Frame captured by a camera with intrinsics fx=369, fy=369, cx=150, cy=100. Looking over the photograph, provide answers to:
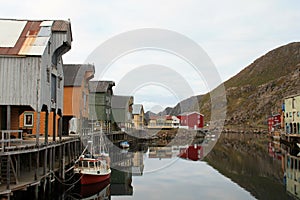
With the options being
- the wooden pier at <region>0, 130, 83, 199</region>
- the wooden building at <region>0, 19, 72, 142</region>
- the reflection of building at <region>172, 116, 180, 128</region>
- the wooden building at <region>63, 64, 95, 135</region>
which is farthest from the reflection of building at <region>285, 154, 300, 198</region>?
the reflection of building at <region>172, 116, 180, 128</region>

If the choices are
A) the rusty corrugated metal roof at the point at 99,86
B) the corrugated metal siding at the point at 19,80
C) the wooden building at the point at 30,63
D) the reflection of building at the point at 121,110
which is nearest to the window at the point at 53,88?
the wooden building at the point at 30,63

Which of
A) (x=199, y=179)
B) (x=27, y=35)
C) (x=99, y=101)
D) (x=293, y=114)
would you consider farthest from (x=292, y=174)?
(x=99, y=101)

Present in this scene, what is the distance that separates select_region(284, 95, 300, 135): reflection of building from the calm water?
11.0 m

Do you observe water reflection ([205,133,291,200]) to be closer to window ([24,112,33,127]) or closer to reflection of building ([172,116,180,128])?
window ([24,112,33,127])

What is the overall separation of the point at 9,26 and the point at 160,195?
57.4 feet

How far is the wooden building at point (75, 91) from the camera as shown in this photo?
43.9 m

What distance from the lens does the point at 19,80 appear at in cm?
2377

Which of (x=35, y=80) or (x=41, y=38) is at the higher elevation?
(x=41, y=38)

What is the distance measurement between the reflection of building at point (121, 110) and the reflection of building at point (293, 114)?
33.4m

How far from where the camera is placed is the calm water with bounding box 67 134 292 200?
3069 cm

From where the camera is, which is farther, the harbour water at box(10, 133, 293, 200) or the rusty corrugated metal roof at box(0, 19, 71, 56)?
the harbour water at box(10, 133, 293, 200)

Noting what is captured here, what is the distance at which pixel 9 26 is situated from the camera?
2672cm

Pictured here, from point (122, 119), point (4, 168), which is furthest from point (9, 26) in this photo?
point (122, 119)

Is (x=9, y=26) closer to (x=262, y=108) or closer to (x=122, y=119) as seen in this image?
(x=122, y=119)
